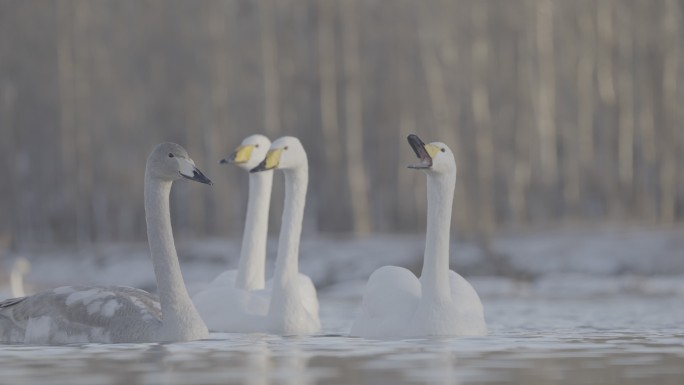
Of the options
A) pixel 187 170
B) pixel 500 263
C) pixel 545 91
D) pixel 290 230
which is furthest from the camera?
pixel 545 91

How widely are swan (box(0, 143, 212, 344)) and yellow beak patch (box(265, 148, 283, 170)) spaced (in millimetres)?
1727

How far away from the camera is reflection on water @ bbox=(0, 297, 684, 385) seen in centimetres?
812

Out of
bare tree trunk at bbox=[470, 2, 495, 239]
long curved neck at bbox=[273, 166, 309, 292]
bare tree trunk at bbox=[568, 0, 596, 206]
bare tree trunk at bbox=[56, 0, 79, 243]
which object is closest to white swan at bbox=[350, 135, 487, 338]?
long curved neck at bbox=[273, 166, 309, 292]

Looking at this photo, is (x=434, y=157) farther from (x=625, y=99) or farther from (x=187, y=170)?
(x=625, y=99)

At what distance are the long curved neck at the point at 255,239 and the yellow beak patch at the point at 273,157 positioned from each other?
1504 mm

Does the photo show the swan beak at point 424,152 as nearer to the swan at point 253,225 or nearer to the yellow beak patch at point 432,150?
the yellow beak patch at point 432,150

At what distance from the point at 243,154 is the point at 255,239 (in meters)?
0.85

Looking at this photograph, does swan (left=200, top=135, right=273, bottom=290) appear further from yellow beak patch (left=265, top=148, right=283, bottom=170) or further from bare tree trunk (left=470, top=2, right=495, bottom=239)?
A: bare tree trunk (left=470, top=2, right=495, bottom=239)

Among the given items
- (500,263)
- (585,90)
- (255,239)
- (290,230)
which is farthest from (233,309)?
(585,90)

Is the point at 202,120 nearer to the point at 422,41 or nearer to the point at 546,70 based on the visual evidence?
the point at 422,41

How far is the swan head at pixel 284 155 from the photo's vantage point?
43.8ft

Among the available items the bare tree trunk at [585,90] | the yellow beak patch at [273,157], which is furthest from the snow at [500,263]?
the bare tree trunk at [585,90]

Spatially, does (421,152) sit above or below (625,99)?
below

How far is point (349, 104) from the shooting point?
121ft
